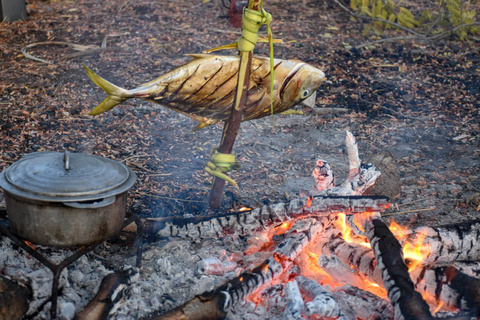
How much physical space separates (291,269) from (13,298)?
1.59m

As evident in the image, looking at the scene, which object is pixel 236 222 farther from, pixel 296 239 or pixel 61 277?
pixel 61 277

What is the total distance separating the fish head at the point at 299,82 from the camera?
307 cm

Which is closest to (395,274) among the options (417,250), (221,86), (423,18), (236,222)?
(417,250)

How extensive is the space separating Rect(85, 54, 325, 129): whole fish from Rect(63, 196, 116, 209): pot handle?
2.08ft

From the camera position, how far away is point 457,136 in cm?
550

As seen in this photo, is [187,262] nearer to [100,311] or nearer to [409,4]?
[100,311]

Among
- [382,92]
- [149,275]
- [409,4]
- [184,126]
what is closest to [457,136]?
[382,92]

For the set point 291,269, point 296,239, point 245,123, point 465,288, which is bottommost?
point 245,123

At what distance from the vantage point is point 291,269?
3047mm

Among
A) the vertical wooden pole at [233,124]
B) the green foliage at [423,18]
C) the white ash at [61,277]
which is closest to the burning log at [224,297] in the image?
the white ash at [61,277]

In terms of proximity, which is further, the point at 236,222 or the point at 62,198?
the point at 236,222

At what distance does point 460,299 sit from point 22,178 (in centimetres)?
246

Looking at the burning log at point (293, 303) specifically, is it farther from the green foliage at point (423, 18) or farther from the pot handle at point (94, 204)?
the green foliage at point (423, 18)

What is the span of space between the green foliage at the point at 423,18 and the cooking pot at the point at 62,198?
258 inches
